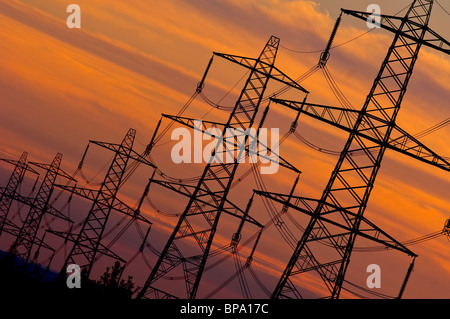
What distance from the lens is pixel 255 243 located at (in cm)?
5109

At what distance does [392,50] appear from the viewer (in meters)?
41.5
